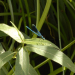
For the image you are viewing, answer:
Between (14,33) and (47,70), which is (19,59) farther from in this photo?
(47,70)

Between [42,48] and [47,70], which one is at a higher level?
[42,48]

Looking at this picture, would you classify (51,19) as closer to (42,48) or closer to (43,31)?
(43,31)

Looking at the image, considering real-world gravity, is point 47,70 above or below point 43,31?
below

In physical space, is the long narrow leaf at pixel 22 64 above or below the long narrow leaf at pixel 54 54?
below

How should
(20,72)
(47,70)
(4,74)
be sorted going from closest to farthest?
(20,72)
(4,74)
(47,70)

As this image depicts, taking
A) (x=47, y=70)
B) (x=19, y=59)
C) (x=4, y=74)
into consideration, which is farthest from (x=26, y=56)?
(x=47, y=70)

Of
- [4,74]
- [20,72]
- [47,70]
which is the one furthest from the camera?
[47,70]

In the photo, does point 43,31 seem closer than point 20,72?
No

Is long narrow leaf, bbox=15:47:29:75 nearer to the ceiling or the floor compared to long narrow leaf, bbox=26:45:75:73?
nearer to the floor

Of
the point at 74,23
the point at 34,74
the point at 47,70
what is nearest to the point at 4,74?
the point at 34,74
